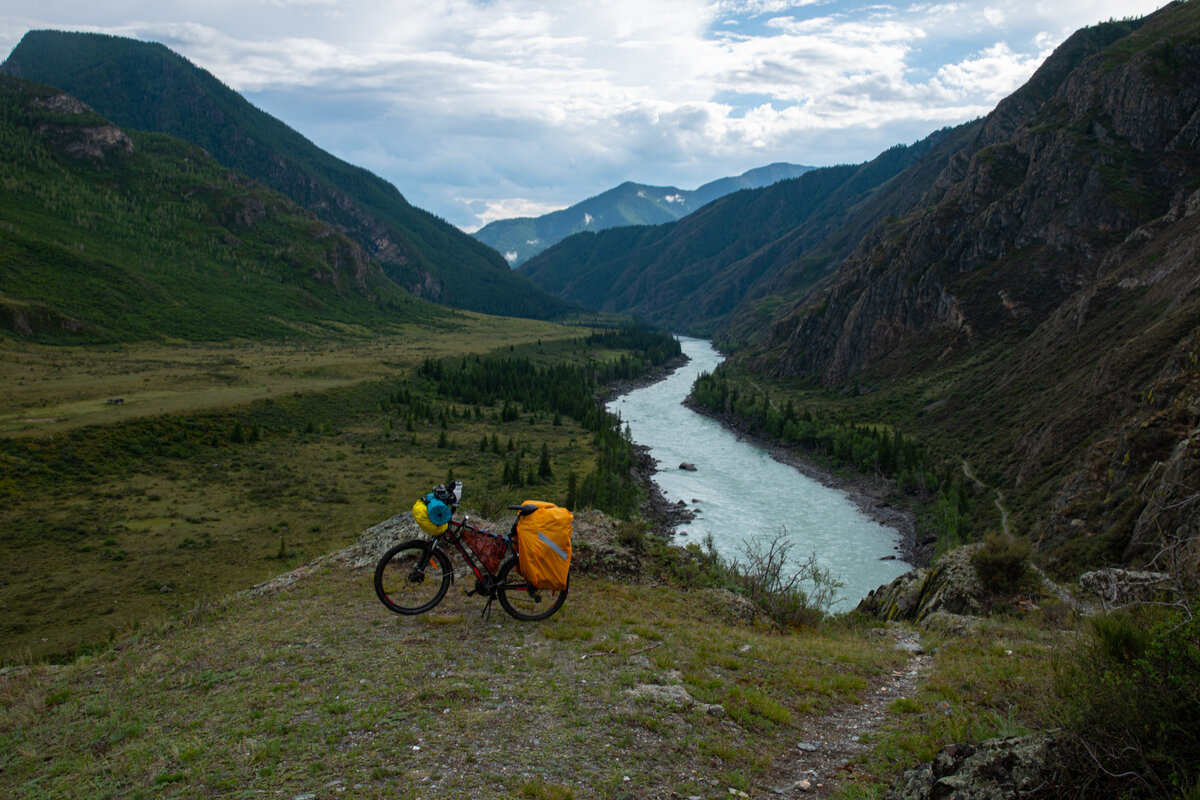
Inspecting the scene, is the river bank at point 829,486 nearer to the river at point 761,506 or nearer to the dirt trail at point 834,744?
the river at point 761,506

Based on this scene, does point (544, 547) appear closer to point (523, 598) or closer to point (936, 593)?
point (523, 598)

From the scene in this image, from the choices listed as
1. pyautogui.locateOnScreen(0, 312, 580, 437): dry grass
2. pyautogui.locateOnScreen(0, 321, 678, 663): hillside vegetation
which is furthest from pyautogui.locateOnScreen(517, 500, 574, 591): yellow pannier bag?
pyautogui.locateOnScreen(0, 312, 580, 437): dry grass

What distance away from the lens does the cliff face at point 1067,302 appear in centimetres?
4000

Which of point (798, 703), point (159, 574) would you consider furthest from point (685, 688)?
point (159, 574)

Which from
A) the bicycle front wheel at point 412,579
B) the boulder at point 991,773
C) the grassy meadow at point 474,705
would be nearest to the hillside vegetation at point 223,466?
the bicycle front wheel at point 412,579

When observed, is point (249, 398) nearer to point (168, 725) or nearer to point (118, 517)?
point (118, 517)

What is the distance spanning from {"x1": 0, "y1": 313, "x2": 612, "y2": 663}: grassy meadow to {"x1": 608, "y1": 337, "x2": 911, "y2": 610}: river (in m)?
13.6

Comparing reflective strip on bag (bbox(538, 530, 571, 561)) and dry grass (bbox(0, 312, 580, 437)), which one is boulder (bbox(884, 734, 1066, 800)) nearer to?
reflective strip on bag (bbox(538, 530, 571, 561))

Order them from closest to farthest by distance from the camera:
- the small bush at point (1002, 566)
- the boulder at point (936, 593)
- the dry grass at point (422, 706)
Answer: the dry grass at point (422, 706) < the boulder at point (936, 593) < the small bush at point (1002, 566)

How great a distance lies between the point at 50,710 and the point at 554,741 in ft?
29.9

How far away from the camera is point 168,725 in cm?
898

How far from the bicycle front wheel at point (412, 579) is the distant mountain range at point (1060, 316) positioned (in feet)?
86.6

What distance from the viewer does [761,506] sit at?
63.0 metres

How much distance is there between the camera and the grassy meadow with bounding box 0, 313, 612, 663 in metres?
36.2
